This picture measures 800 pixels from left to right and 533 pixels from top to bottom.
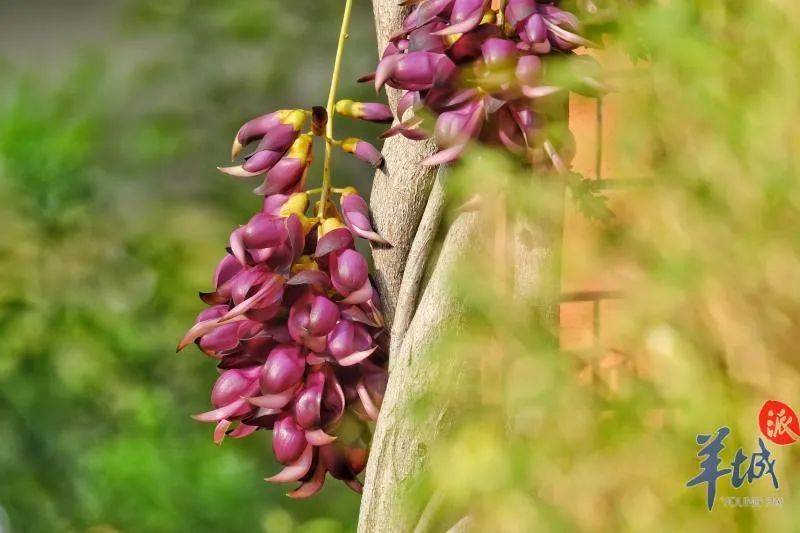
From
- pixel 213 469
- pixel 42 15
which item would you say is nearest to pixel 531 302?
pixel 213 469

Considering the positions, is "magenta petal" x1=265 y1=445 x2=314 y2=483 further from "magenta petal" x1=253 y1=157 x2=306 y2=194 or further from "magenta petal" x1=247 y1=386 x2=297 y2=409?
"magenta petal" x1=253 y1=157 x2=306 y2=194

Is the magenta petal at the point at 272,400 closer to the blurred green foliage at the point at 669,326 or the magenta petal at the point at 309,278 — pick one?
the magenta petal at the point at 309,278

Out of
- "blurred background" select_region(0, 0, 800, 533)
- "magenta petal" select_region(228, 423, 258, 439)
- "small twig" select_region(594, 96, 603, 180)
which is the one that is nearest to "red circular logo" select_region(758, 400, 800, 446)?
"blurred background" select_region(0, 0, 800, 533)

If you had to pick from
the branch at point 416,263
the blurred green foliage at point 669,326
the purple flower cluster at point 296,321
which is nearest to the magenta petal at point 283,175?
the purple flower cluster at point 296,321

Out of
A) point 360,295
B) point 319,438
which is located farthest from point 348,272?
point 319,438

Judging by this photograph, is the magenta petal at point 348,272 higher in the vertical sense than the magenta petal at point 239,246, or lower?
lower

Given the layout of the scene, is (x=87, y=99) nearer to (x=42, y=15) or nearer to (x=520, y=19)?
(x=42, y=15)

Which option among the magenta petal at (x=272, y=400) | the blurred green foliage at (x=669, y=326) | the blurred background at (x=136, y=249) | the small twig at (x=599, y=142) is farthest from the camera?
the blurred background at (x=136, y=249)
